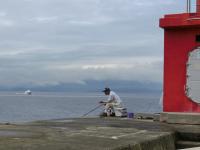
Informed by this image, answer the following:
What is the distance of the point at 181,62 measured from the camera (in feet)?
50.2

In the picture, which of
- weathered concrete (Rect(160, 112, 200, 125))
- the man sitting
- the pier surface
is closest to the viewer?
the pier surface

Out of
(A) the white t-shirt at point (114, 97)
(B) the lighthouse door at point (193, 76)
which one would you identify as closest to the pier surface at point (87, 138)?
(B) the lighthouse door at point (193, 76)

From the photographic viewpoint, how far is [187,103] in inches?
599

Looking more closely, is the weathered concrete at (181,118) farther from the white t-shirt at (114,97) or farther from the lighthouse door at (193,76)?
the white t-shirt at (114,97)

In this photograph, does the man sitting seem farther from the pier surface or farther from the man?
the pier surface

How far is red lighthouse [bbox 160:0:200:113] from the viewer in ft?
49.4

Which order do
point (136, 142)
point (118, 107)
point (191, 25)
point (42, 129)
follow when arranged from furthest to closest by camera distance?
point (118, 107)
point (191, 25)
point (42, 129)
point (136, 142)

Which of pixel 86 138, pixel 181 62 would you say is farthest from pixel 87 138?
pixel 181 62

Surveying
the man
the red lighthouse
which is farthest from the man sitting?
the red lighthouse

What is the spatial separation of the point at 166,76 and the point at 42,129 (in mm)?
5146

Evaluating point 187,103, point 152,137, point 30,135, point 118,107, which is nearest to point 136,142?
point 152,137

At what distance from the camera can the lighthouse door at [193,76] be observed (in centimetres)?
1503

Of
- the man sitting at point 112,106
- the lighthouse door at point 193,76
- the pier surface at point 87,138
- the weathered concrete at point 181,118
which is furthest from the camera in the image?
the man sitting at point 112,106

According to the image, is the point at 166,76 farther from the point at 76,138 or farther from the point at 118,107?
the point at 76,138
